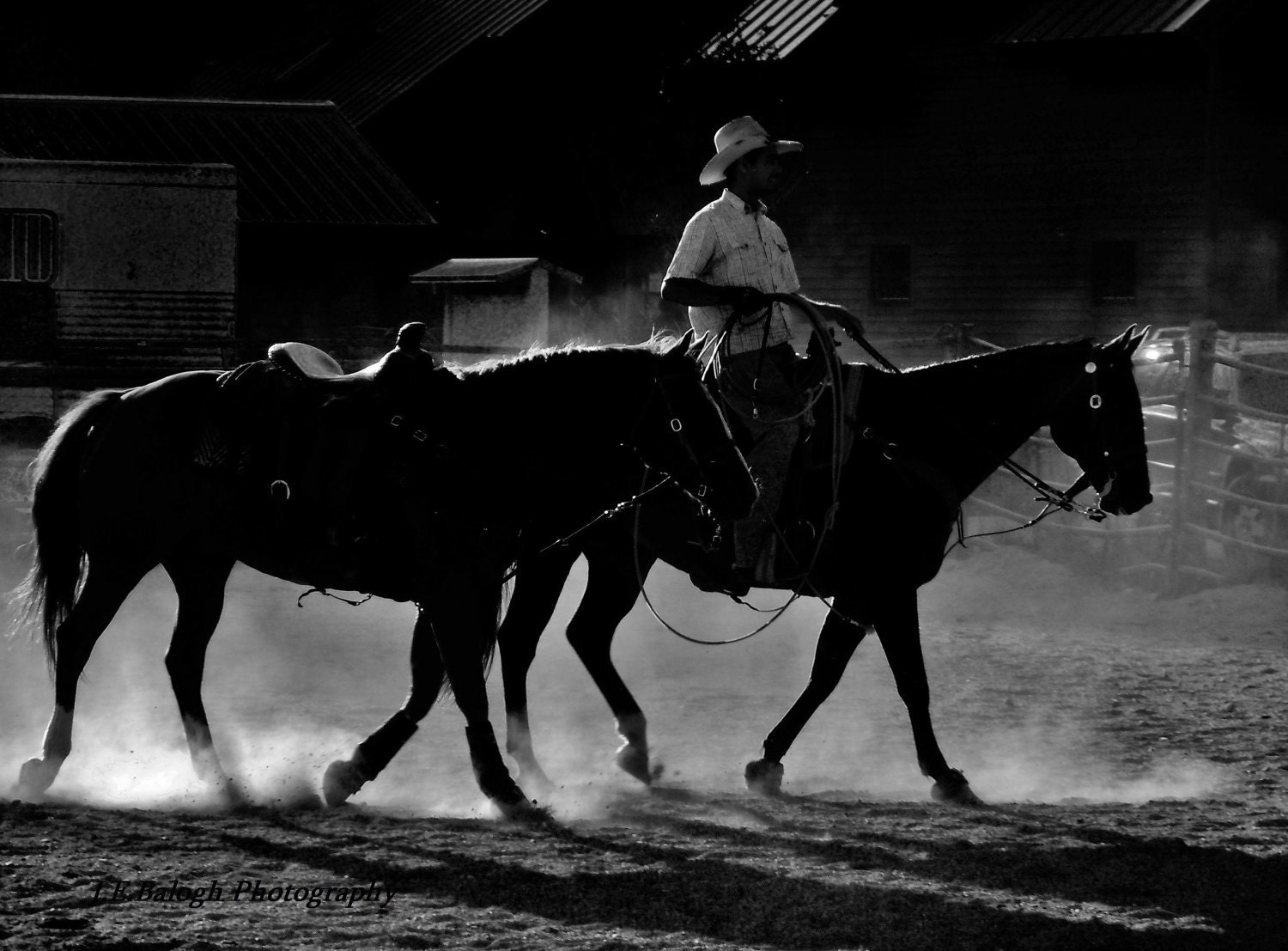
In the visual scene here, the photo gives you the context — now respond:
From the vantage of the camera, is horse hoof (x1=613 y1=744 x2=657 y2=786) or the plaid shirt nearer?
the plaid shirt

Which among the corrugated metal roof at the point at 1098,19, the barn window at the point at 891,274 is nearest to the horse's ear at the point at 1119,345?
the corrugated metal roof at the point at 1098,19

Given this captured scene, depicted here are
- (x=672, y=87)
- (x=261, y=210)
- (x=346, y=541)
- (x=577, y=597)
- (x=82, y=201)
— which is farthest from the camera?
(x=672, y=87)

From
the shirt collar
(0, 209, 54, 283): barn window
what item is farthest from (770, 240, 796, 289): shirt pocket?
(0, 209, 54, 283): barn window

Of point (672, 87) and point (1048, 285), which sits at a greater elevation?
point (672, 87)

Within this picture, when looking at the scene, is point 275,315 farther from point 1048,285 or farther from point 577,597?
point 577,597

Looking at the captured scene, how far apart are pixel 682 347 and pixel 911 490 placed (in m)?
1.13

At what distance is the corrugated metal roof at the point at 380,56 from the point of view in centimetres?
2675

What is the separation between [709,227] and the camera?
249 inches

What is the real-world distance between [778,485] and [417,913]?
2.55 meters

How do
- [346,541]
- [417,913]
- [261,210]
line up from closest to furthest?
[417,913] < [346,541] < [261,210]

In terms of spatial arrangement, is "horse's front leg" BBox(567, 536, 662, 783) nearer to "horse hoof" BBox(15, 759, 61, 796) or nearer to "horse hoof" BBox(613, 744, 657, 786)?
"horse hoof" BBox(613, 744, 657, 786)

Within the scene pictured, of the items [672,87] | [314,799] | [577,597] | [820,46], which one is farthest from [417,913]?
[820,46]

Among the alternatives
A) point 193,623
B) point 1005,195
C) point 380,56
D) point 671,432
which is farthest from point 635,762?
point 380,56

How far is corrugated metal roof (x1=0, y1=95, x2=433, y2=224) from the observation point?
888 inches
